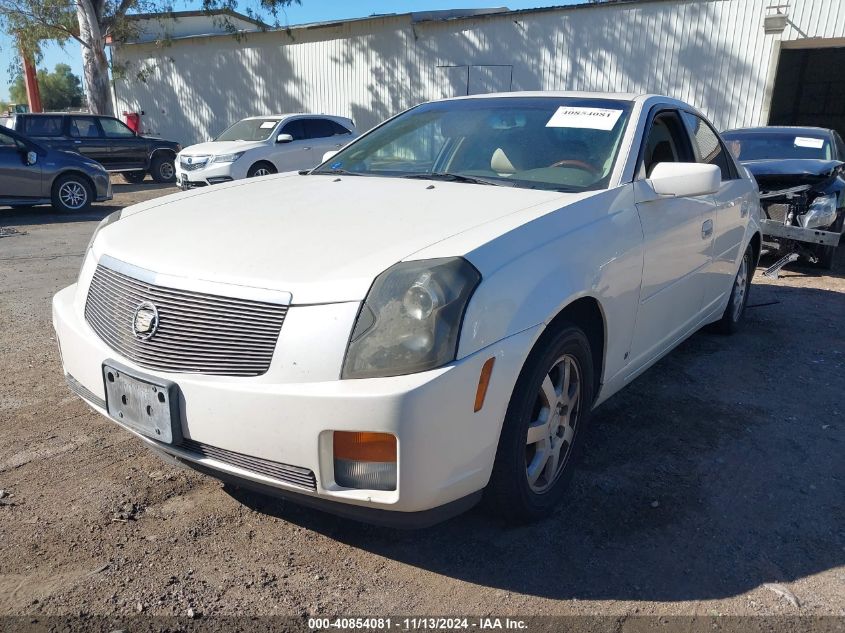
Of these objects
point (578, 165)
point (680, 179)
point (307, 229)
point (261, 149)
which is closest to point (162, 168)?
point (261, 149)

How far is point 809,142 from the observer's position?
848 cm

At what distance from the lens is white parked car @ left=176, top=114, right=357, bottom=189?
12.7 metres

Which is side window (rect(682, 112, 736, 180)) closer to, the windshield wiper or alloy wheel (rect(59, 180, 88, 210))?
the windshield wiper

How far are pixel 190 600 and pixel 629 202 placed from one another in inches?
90.6

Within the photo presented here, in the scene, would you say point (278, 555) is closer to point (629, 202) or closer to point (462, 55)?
point (629, 202)

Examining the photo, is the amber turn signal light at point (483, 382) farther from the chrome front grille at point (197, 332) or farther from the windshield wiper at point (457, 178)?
the windshield wiper at point (457, 178)

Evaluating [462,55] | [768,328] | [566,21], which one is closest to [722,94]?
[566,21]

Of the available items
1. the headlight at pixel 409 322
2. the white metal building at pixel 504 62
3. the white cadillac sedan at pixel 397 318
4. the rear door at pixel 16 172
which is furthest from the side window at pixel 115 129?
the headlight at pixel 409 322

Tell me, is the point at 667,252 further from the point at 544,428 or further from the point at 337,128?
the point at 337,128

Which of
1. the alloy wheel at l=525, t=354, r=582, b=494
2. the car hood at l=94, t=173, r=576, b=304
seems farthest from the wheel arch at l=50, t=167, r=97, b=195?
the alloy wheel at l=525, t=354, r=582, b=494

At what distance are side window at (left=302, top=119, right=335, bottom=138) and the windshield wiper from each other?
11112 millimetres

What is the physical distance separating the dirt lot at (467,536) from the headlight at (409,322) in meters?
0.81

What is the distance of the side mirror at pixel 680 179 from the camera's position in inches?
123

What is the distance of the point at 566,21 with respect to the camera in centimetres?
1581
